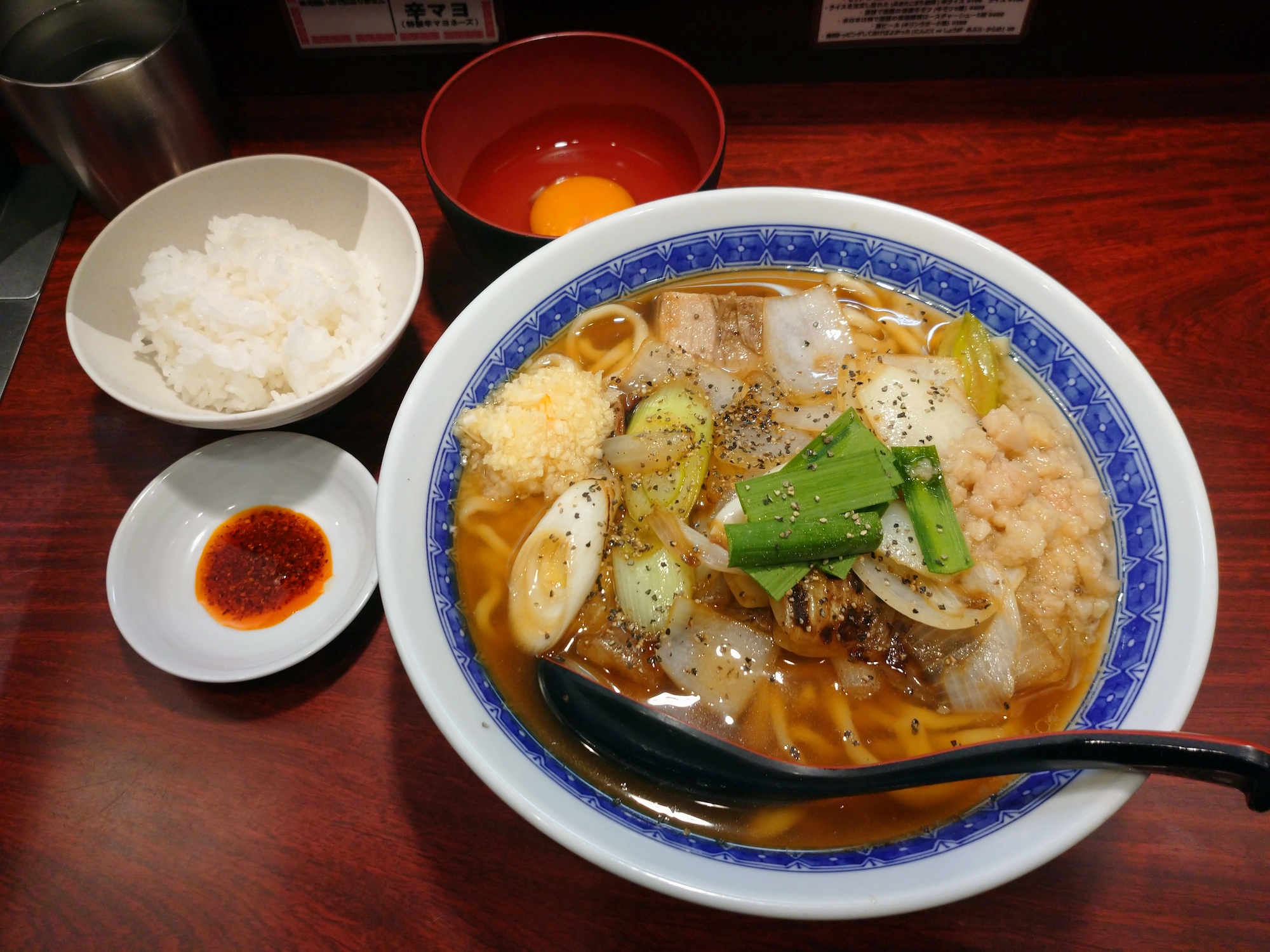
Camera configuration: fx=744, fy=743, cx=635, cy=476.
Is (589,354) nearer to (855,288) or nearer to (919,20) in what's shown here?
(855,288)

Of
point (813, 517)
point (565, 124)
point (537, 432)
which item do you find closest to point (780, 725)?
point (813, 517)

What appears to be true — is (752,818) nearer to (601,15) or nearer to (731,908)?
(731,908)

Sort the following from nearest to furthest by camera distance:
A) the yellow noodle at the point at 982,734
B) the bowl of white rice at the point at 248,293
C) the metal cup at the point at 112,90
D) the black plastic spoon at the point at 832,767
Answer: the black plastic spoon at the point at 832,767 < the yellow noodle at the point at 982,734 < the bowl of white rice at the point at 248,293 < the metal cup at the point at 112,90

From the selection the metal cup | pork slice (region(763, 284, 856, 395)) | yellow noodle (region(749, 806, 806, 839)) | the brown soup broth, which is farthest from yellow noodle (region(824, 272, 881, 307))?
the metal cup

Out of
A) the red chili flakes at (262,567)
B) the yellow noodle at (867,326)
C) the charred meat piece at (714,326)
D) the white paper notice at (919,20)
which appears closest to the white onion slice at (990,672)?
the yellow noodle at (867,326)

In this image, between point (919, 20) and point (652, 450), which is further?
point (919, 20)

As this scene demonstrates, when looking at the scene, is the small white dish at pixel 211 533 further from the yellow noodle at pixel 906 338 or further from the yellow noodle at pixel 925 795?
the yellow noodle at pixel 906 338

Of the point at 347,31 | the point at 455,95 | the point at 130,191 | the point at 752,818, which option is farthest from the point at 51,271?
the point at 752,818
